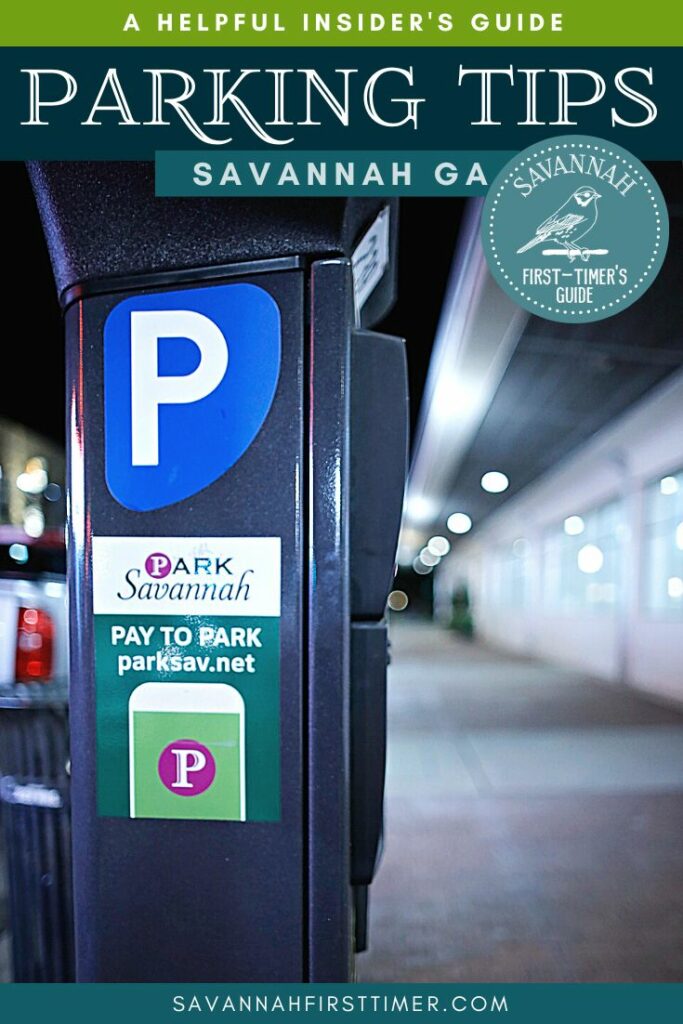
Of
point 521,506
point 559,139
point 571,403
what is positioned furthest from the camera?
point 521,506

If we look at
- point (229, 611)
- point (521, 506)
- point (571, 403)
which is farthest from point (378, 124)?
point (521, 506)

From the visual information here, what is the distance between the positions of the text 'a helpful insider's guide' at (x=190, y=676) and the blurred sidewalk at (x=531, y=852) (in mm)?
1852

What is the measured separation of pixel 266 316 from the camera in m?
1.74

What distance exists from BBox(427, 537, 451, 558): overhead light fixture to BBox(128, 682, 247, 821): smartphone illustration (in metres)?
33.6

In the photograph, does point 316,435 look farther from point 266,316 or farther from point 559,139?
point 559,139

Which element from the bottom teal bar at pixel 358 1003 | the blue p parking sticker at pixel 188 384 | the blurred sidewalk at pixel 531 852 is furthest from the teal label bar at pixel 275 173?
the blurred sidewalk at pixel 531 852

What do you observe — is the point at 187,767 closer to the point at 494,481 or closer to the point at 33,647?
the point at 33,647

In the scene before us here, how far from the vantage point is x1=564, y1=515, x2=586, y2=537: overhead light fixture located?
16.2 m

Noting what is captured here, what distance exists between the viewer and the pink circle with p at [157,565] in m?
1.76

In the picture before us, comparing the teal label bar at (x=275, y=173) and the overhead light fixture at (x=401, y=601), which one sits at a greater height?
the teal label bar at (x=275, y=173)

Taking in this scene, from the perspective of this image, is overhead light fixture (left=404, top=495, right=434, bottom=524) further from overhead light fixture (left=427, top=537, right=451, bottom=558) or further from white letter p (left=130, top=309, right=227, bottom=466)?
white letter p (left=130, top=309, right=227, bottom=466)

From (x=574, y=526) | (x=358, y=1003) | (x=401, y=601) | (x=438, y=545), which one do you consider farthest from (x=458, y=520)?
(x=401, y=601)

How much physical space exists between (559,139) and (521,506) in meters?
20.5
